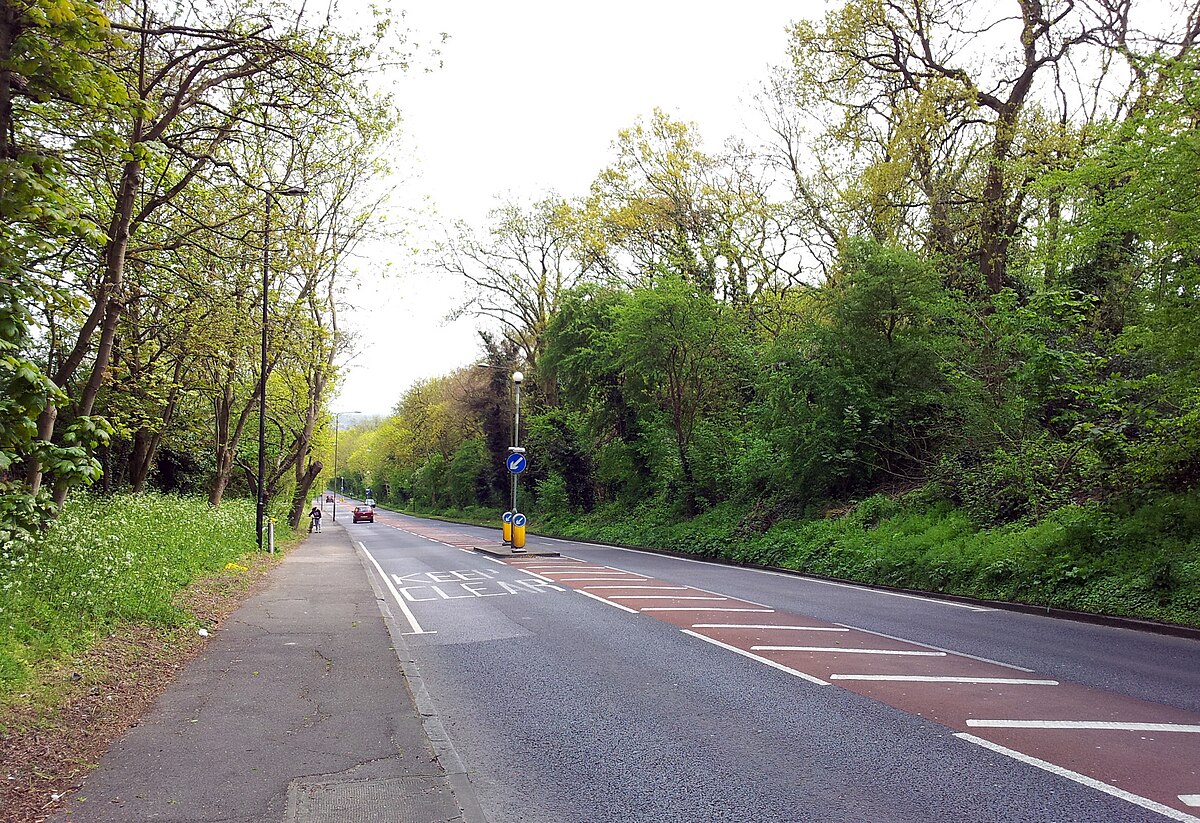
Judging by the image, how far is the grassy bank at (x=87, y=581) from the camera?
676 cm

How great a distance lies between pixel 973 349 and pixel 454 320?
99.3 ft

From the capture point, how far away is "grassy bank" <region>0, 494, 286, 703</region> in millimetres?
6758

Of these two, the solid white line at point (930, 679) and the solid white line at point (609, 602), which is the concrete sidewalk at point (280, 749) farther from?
the solid white line at point (609, 602)

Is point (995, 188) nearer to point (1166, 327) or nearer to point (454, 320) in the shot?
point (1166, 327)

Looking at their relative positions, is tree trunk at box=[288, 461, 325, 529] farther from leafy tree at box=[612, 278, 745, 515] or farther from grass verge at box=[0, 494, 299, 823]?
grass verge at box=[0, 494, 299, 823]

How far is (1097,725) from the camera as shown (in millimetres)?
6070

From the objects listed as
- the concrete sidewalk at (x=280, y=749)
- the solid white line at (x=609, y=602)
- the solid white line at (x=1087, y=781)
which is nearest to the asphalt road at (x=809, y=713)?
the solid white line at (x=1087, y=781)

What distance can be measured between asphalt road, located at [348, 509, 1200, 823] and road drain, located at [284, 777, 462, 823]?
0.95ft

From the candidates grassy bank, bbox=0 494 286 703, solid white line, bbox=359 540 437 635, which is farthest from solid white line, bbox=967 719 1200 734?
grassy bank, bbox=0 494 286 703

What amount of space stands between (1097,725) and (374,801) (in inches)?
212

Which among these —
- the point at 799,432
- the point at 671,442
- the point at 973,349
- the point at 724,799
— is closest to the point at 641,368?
the point at 671,442

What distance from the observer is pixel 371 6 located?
1168 centimetres

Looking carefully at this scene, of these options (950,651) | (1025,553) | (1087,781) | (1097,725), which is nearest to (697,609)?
(950,651)

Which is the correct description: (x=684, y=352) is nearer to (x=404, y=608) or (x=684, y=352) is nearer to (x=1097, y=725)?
(x=404, y=608)
